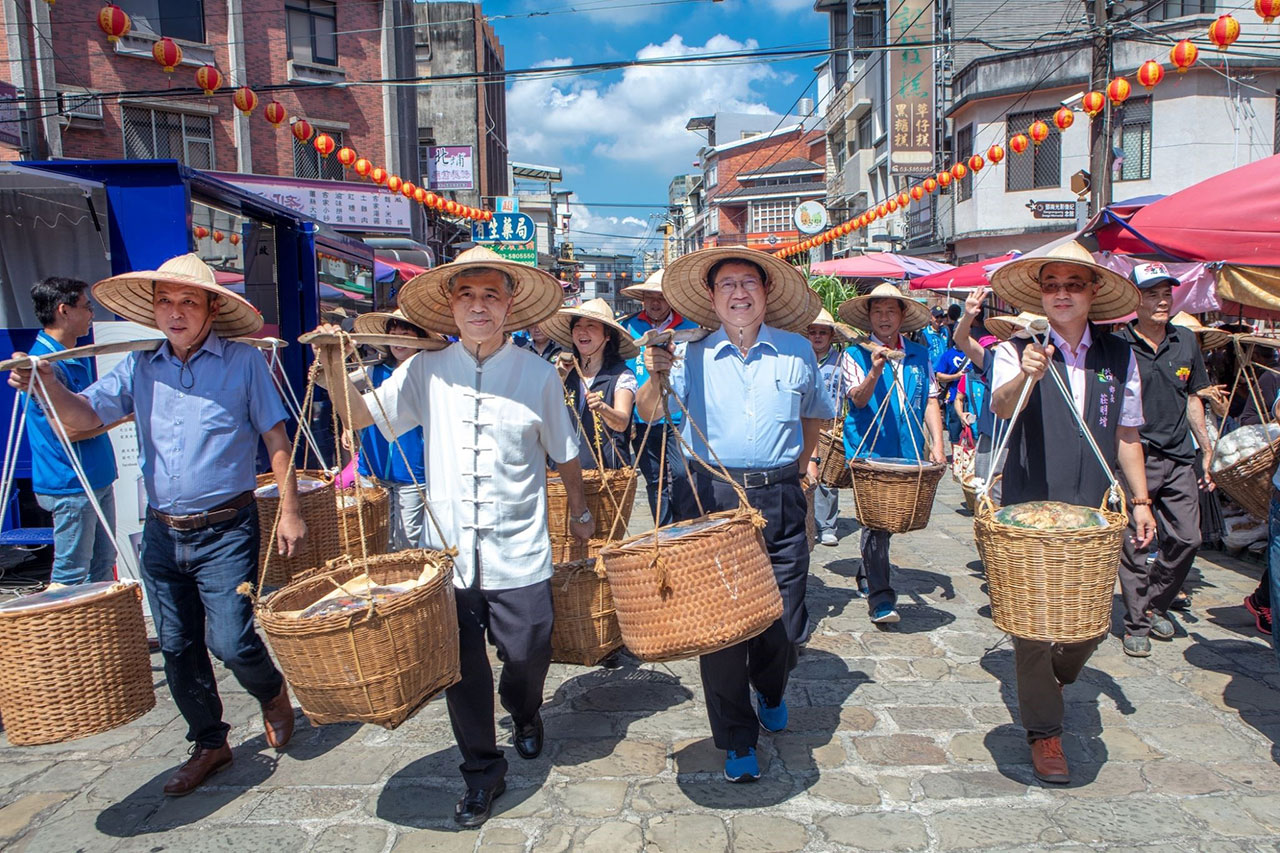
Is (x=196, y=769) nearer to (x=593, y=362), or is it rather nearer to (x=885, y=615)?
(x=593, y=362)

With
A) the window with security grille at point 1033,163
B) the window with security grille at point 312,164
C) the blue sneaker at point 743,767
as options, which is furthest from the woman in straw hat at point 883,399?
the window with security grille at point 1033,163

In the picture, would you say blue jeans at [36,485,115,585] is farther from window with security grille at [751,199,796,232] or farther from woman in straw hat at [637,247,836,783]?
window with security grille at [751,199,796,232]

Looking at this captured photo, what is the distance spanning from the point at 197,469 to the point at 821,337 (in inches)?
170

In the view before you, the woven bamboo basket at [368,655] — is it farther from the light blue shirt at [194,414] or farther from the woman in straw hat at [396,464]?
the woman in straw hat at [396,464]

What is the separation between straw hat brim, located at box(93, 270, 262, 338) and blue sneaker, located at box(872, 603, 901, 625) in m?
3.82

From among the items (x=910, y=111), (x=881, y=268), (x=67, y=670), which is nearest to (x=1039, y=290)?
(x=67, y=670)

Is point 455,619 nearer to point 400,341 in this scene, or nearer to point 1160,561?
point 400,341

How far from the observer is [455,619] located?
3074 mm

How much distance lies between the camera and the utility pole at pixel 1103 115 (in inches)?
450

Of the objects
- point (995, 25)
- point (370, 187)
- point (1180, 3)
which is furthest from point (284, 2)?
point (1180, 3)

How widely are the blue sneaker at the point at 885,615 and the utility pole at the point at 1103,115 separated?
821cm

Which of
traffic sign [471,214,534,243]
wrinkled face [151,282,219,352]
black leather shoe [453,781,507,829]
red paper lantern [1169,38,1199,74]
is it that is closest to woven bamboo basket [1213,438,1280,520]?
black leather shoe [453,781,507,829]

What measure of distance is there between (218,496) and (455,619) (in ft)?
3.89

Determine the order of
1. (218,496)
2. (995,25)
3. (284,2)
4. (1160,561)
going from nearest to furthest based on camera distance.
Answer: (218,496), (1160,561), (284,2), (995,25)
